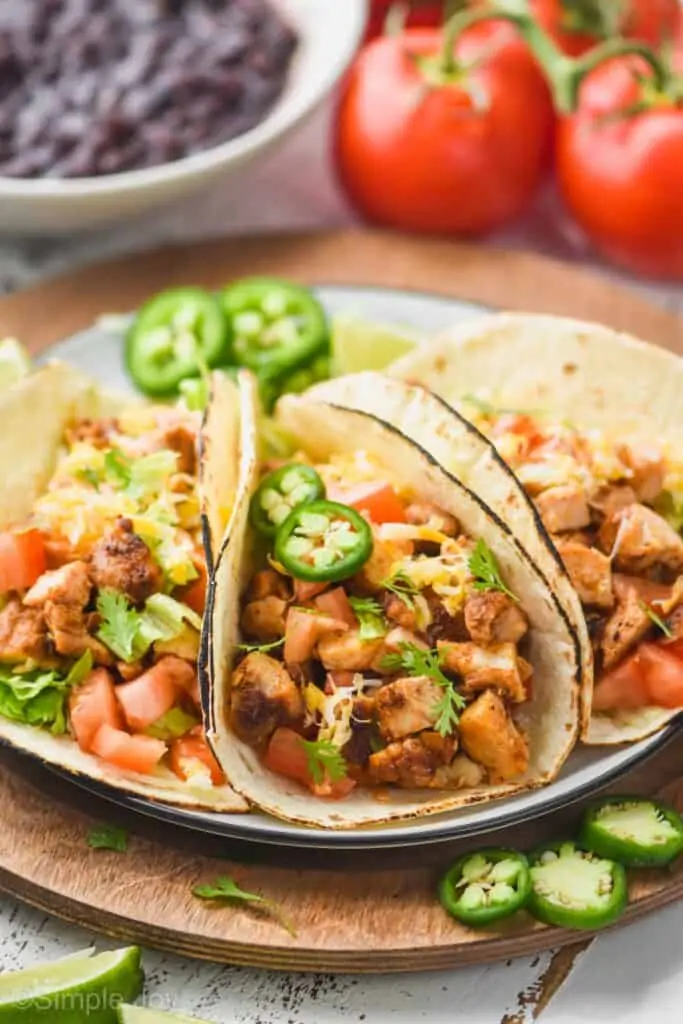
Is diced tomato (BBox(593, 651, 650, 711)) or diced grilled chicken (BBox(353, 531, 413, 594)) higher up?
diced grilled chicken (BBox(353, 531, 413, 594))

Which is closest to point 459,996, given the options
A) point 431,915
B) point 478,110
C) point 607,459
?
point 431,915

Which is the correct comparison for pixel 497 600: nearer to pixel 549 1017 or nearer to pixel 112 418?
pixel 549 1017

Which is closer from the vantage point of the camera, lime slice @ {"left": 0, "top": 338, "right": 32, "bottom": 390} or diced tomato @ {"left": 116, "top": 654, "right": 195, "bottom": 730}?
diced tomato @ {"left": 116, "top": 654, "right": 195, "bottom": 730}

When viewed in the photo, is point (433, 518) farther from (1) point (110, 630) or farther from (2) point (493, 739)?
(1) point (110, 630)

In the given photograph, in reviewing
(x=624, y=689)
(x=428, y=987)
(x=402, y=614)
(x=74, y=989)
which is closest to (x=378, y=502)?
(x=402, y=614)

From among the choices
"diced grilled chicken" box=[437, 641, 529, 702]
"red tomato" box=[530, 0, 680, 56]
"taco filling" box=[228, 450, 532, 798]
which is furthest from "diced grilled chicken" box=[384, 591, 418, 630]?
"red tomato" box=[530, 0, 680, 56]

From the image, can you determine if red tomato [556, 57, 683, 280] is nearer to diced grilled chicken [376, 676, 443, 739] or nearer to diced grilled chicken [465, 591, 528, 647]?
diced grilled chicken [465, 591, 528, 647]
